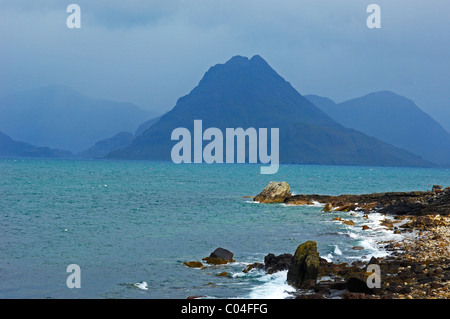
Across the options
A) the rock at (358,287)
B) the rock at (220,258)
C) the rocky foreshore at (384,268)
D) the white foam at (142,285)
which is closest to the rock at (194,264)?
the rocky foreshore at (384,268)

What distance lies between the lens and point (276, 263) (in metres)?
22.3

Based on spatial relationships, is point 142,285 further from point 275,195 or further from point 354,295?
point 275,195

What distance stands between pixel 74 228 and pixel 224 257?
1703cm

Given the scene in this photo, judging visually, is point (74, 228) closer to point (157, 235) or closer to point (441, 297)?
point (157, 235)

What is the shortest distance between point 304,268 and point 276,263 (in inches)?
119

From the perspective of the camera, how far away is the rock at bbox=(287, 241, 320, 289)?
62.6ft

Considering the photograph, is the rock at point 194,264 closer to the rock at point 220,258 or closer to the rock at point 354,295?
the rock at point 220,258

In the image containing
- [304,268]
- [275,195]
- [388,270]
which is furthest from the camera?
[275,195]

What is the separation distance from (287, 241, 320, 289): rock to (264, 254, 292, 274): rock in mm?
1690

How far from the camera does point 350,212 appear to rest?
1978 inches

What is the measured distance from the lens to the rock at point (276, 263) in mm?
21797

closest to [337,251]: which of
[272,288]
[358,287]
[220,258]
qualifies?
[220,258]

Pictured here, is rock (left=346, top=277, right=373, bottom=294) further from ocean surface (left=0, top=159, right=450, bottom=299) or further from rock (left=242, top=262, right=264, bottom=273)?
rock (left=242, top=262, right=264, bottom=273)

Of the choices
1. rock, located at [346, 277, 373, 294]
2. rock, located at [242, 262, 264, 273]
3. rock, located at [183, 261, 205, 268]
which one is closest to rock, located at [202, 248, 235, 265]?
rock, located at [183, 261, 205, 268]
